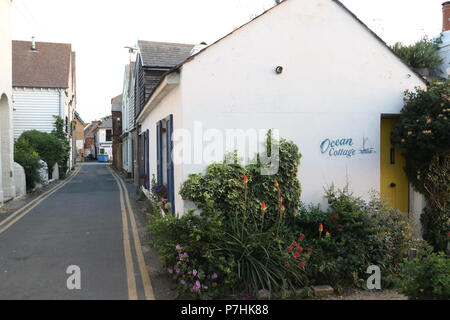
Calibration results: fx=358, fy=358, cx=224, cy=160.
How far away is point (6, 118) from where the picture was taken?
499 inches

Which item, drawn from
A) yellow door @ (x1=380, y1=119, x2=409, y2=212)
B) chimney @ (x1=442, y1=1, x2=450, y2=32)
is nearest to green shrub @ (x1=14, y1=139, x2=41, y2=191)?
yellow door @ (x1=380, y1=119, x2=409, y2=212)

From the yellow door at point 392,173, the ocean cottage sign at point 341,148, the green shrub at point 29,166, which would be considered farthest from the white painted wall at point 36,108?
the yellow door at point 392,173

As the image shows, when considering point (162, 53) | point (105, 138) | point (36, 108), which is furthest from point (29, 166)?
point (105, 138)

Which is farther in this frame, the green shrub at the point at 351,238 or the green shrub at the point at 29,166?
the green shrub at the point at 29,166

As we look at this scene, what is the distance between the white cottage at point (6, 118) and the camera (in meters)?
12.1

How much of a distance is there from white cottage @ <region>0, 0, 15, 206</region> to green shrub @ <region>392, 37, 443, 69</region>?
548 inches

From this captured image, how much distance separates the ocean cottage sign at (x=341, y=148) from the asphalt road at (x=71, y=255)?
4.18 metres

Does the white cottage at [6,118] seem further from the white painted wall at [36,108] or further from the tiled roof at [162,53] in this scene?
the white painted wall at [36,108]

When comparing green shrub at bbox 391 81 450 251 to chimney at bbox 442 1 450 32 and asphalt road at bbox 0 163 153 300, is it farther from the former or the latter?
chimney at bbox 442 1 450 32

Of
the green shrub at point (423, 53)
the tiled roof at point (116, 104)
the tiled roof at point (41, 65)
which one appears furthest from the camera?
the tiled roof at point (116, 104)

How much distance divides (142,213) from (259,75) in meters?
6.07

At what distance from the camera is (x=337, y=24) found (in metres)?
7.27
